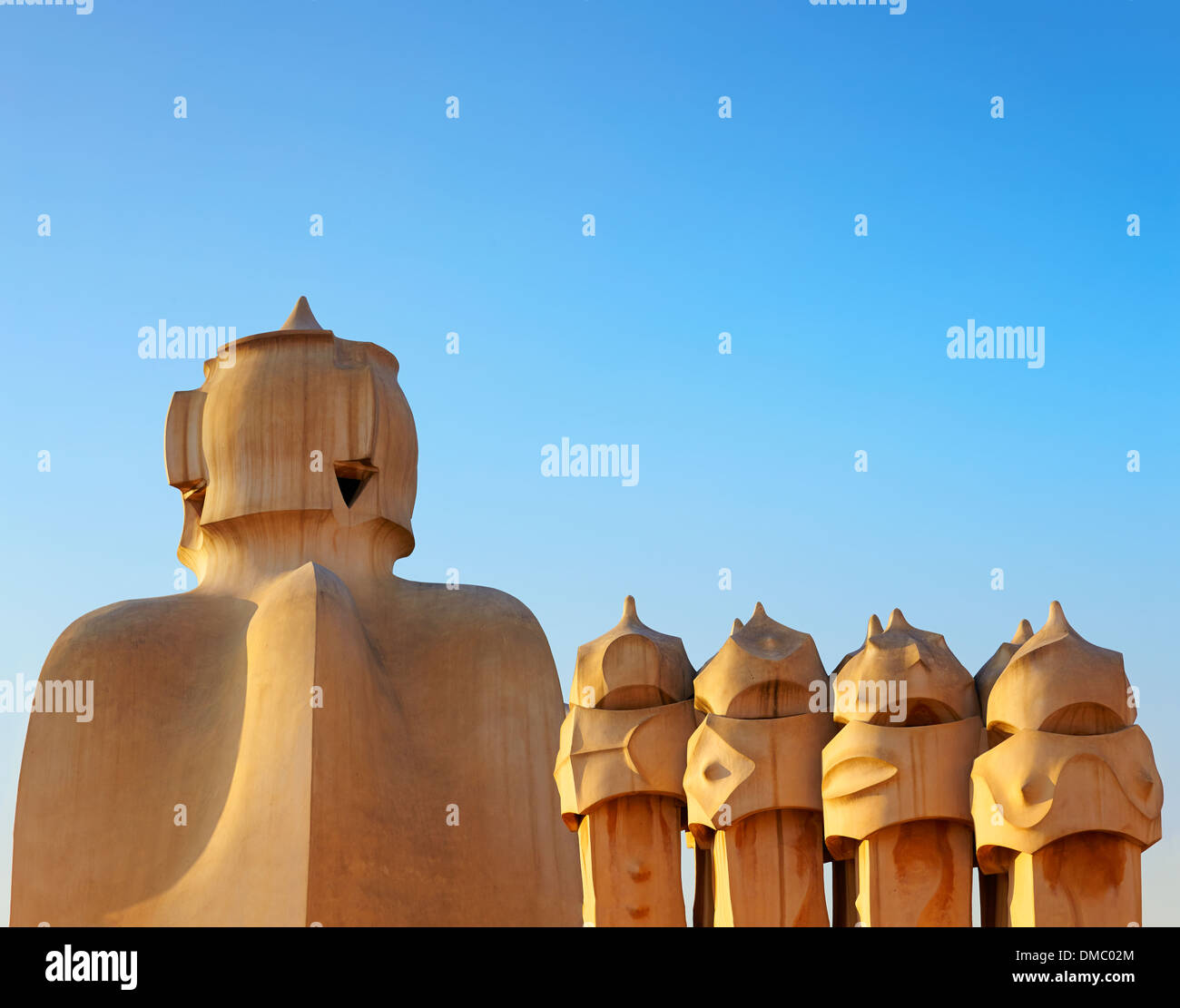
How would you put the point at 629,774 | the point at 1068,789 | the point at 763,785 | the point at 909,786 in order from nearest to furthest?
the point at 1068,789
the point at 909,786
the point at 763,785
the point at 629,774

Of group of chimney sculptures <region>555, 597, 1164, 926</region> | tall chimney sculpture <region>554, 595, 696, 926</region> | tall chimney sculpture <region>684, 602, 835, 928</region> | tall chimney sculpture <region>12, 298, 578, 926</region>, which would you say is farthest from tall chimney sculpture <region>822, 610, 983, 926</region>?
tall chimney sculpture <region>12, 298, 578, 926</region>

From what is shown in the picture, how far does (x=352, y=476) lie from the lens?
15.5 metres

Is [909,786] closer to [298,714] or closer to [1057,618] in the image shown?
[1057,618]

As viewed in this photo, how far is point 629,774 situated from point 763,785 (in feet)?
3.45

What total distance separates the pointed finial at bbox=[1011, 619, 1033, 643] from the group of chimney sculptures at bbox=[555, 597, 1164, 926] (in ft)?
0.05

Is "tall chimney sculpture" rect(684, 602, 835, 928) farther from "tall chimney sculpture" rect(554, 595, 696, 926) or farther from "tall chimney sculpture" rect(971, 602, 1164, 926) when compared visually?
"tall chimney sculpture" rect(971, 602, 1164, 926)

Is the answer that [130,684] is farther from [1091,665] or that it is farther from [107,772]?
[1091,665]

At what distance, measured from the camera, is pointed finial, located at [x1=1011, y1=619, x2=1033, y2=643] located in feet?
32.0

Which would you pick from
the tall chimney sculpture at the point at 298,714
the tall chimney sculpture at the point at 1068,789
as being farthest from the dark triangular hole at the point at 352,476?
the tall chimney sculpture at the point at 1068,789

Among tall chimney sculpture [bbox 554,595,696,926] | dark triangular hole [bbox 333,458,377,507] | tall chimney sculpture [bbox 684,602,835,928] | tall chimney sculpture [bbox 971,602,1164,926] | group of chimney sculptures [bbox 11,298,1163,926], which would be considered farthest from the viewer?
dark triangular hole [bbox 333,458,377,507]

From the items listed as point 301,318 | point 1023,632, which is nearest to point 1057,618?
point 1023,632

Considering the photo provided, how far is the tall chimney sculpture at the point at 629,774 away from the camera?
10.5 metres

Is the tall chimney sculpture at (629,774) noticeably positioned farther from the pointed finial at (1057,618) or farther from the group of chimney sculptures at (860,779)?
the pointed finial at (1057,618)
